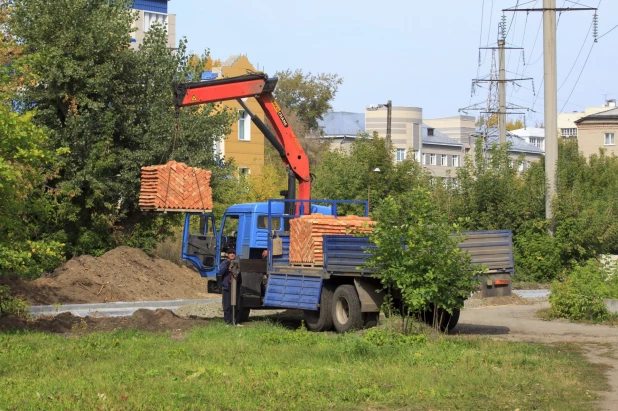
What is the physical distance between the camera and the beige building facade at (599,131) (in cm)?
9025

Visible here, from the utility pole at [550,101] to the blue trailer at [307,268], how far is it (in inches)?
509

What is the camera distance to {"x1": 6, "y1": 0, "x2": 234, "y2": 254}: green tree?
85.7 feet

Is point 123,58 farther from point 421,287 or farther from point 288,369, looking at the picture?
point 288,369

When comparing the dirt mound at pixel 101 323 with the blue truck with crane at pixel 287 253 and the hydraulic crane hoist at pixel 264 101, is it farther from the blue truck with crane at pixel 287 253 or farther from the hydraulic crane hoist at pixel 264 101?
the hydraulic crane hoist at pixel 264 101

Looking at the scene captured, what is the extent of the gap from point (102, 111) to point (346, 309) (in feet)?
44.2

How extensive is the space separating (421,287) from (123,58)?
1636cm

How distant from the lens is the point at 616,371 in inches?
468

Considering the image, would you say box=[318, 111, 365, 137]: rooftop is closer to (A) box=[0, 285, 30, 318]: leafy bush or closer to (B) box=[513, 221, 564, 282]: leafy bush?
(B) box=[513, 221, 564, 282]: leafy bush

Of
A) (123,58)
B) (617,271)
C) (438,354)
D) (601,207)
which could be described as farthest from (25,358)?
(601,207)

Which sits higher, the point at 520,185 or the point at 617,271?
the point at 520,185

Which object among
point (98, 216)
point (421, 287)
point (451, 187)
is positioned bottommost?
point (421, 287)

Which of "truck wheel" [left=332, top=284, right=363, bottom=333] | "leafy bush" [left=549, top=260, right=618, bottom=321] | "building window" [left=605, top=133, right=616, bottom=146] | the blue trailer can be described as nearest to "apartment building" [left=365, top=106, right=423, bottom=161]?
"building window" [left=605, top=133, right=616, bottom=146]

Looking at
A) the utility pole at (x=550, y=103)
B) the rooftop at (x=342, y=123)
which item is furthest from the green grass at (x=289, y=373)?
the rooftop at (x=342, y=123)

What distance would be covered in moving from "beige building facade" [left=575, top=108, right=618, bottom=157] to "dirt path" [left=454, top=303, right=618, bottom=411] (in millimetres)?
72931
